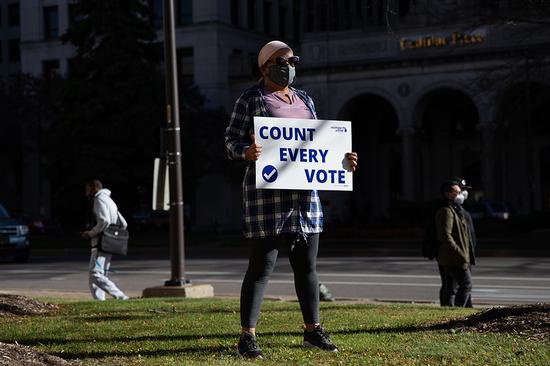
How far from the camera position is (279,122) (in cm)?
629

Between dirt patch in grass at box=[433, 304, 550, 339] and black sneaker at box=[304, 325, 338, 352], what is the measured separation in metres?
1.46

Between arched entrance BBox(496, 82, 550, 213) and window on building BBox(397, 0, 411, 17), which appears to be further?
arched entrance BBox(496, 82, 550, 213)

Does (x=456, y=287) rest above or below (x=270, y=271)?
below

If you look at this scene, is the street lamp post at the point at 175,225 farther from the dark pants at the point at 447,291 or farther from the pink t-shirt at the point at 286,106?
the pink t-shirt at the point at 286,106

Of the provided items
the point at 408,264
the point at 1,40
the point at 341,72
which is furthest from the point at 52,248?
the point at 1,40

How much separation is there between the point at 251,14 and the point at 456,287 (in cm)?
5293

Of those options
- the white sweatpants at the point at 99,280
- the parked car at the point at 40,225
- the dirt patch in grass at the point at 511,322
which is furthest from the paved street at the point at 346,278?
the parked car at the point at 40,225

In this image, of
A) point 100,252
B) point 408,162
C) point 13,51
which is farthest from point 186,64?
point 100,252

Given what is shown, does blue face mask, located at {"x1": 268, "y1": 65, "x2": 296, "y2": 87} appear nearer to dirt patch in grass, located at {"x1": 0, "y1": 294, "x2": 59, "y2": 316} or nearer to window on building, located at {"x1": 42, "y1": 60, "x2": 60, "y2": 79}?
dirt patch in grass, located at {"x1": 0, "y1": 294, "x2": 59, "y2": 316}

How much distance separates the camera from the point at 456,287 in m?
11.4

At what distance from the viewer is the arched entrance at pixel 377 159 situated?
58.9 meters

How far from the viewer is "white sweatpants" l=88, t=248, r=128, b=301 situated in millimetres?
13492

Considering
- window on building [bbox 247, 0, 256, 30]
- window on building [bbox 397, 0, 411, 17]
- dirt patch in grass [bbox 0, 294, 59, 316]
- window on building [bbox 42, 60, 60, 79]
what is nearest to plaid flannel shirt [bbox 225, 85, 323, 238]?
dirt patch in grass [bbox 0, 294, 59, 316]

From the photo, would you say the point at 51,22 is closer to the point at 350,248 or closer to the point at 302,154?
the point at 350,248
